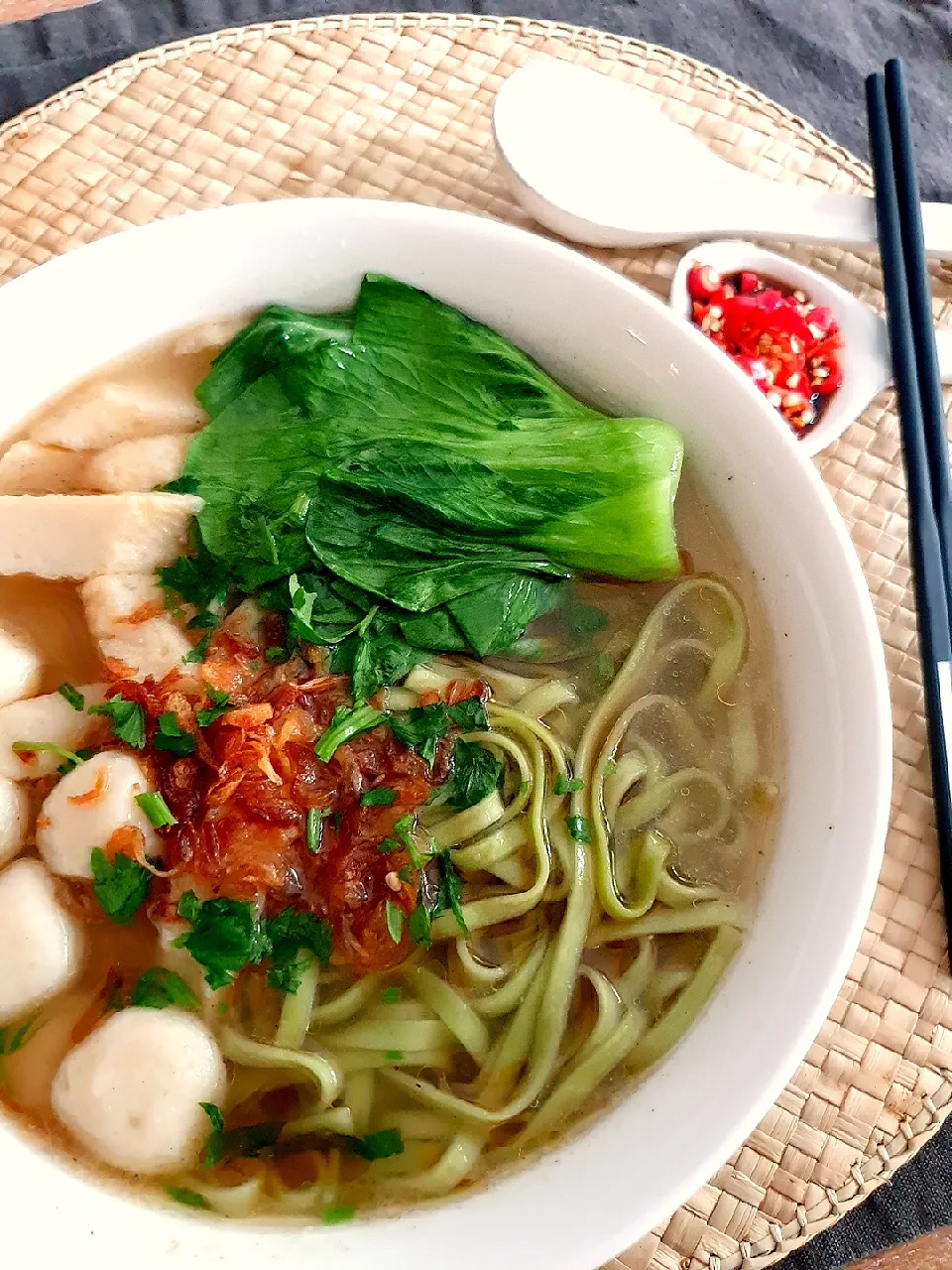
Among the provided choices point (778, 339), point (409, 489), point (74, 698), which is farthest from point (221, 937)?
point (778, 339)

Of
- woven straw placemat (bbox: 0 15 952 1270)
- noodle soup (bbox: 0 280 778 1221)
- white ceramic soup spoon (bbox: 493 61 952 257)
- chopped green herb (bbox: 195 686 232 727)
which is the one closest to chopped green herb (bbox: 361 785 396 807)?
noodle soup (bbox: 0 280 778 1221)

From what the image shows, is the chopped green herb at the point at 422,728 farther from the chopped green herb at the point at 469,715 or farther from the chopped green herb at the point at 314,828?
the chopped green herb at the point at 314,828

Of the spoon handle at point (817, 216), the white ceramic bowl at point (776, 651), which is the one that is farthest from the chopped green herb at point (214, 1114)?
the spoon handle at point (817, 216)

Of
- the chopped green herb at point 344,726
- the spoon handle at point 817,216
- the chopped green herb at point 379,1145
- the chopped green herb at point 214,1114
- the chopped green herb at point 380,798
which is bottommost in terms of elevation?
the chopped green herb at point 379,1145

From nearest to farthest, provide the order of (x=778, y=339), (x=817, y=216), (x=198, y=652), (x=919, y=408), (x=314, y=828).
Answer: (x=314, y=828)
(x=198, y=652)
(x=919, y=408)
(x=778, y=339)
(x=817, y=216)

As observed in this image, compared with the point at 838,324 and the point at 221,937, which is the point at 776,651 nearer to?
the point at 838,324

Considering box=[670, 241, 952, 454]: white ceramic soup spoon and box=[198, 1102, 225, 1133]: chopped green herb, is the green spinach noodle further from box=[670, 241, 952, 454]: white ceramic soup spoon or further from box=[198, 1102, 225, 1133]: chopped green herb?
box=[670, 241, 952, 454]: white ceramic soup spoon

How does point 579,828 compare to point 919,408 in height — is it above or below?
below
